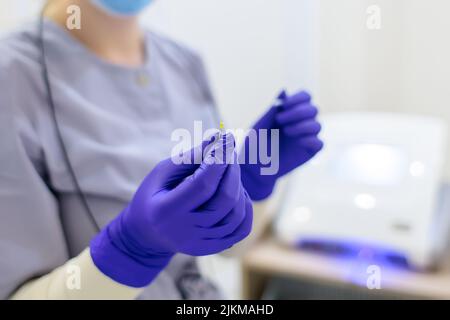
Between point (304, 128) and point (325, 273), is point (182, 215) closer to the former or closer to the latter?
point (304, 128)

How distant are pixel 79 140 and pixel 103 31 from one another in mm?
215

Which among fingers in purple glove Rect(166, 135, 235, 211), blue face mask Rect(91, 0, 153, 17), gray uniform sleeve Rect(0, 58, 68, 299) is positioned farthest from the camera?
blue face mask Rect(91, 0, 153, 17)

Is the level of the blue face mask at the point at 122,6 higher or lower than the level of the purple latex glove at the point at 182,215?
higher

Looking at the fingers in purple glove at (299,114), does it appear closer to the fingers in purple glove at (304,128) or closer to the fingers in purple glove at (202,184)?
the fingers in purple glove at (304,128)

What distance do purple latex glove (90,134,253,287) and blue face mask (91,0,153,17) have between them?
348 mm

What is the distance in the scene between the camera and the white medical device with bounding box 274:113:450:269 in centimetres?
98

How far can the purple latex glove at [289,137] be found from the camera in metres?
0.64

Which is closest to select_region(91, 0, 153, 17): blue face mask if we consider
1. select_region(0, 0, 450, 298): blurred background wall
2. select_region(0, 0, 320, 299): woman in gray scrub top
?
select_region(0, 0, 320, 299): woman in gray scrub top

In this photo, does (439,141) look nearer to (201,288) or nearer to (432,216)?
(432,216)

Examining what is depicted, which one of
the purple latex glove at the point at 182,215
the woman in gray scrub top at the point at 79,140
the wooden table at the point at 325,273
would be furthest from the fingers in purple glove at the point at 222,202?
the wooden table at the point at 325,273

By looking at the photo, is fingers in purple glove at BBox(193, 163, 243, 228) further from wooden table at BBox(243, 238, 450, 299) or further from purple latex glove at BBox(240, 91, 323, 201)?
wooden table at BBox(243, 238, 450, 299)
